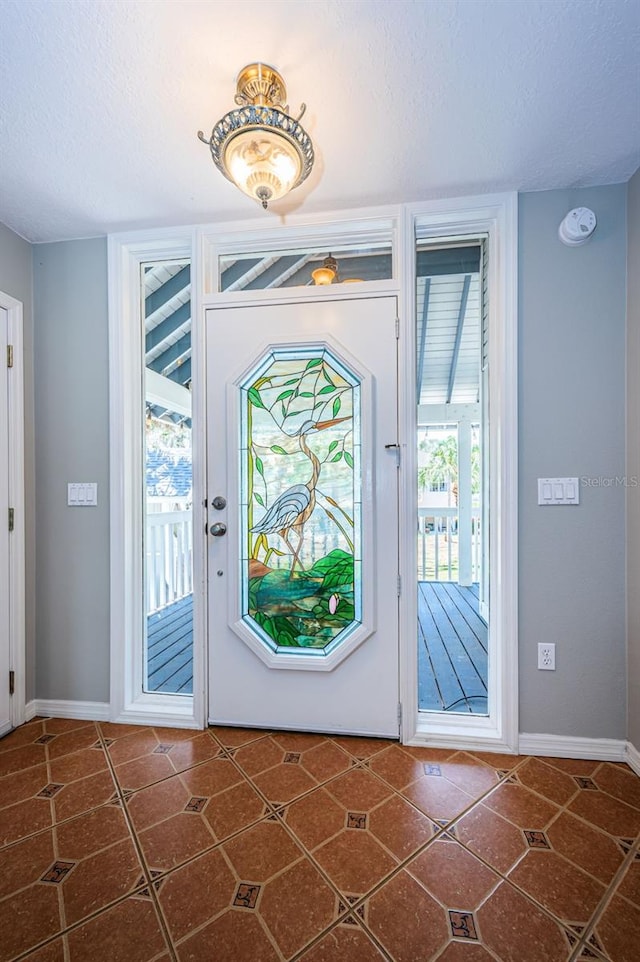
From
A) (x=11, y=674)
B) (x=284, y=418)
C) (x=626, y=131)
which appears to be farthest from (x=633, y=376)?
(x=11, y=674)

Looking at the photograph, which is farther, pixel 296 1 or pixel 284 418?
pixel 284 418

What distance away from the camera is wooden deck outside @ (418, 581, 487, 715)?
2.28m

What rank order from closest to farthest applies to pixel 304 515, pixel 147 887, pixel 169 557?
1. pixel 147 887
2. pixel 304 515
3. pixel 169 557

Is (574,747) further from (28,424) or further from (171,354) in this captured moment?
(28,424)

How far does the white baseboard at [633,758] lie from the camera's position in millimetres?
1682

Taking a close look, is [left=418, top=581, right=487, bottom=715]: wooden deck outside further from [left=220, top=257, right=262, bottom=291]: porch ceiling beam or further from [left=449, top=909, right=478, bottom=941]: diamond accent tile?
[left=220, top=257, right=262, bottom=291]: porch ceiling beam

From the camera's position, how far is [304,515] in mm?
1987

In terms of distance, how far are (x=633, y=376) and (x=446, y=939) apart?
1.99m

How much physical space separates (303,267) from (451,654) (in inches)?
104

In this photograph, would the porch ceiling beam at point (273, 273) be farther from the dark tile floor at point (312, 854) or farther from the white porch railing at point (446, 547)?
the white porch railing at point (446, 547)

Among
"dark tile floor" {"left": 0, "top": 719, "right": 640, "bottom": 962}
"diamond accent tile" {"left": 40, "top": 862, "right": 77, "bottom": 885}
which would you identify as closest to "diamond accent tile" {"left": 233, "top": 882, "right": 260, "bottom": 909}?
"dark tile floor" {"left": 0, "top": 719, "right": 640, "bottom": 962}

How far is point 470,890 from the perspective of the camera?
1.18 metres

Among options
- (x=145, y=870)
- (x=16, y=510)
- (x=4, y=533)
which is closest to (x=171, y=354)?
(x=16, y=510)

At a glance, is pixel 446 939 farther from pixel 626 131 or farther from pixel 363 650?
pixel 626 131
